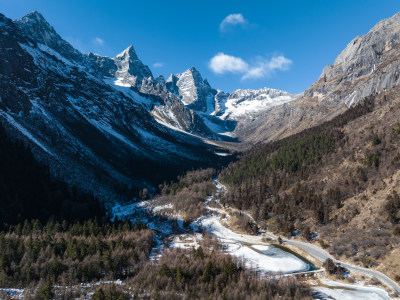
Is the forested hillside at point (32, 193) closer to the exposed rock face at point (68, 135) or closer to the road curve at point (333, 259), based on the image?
the exposed rock face at point (68, 135)

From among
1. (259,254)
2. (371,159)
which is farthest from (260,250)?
(371,159)

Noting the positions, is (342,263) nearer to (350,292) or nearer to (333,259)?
(333,259)

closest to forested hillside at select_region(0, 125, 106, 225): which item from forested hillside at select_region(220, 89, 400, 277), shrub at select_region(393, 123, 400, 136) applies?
forested hillside at select_region(220, 89, 400, 277)

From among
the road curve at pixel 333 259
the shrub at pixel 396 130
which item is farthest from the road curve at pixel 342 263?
the shrub at pixel 396 130

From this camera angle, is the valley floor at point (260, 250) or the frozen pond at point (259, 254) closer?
the valley floor at point (260, 250)

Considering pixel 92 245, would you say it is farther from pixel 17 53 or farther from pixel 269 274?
pixel 17 53

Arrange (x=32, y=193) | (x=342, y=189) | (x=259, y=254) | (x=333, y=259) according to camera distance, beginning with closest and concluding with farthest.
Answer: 1. (x=333, y=259)
2. (x=259, y=254)
3. (x=342, y=189)
4. (x=32, y=193)

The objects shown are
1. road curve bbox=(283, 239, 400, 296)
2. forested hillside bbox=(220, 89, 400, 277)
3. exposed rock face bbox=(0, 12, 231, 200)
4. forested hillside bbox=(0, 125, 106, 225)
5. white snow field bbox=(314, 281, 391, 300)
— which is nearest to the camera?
white snow field bbox=(314, 281, 391, 300)

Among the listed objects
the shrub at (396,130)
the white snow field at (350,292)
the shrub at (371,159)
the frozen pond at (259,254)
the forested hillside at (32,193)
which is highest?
the shrub at (396,130)

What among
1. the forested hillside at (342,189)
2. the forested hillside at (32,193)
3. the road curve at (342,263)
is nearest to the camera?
the road curve at (342,263)

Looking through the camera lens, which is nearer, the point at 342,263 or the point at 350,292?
the point at 350,292

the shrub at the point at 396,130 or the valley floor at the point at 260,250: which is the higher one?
the shrub at the point at 396,130

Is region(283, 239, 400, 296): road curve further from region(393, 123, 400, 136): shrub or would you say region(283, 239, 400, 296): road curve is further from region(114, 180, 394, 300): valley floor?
region(393, 123, 400, 136): shrub
